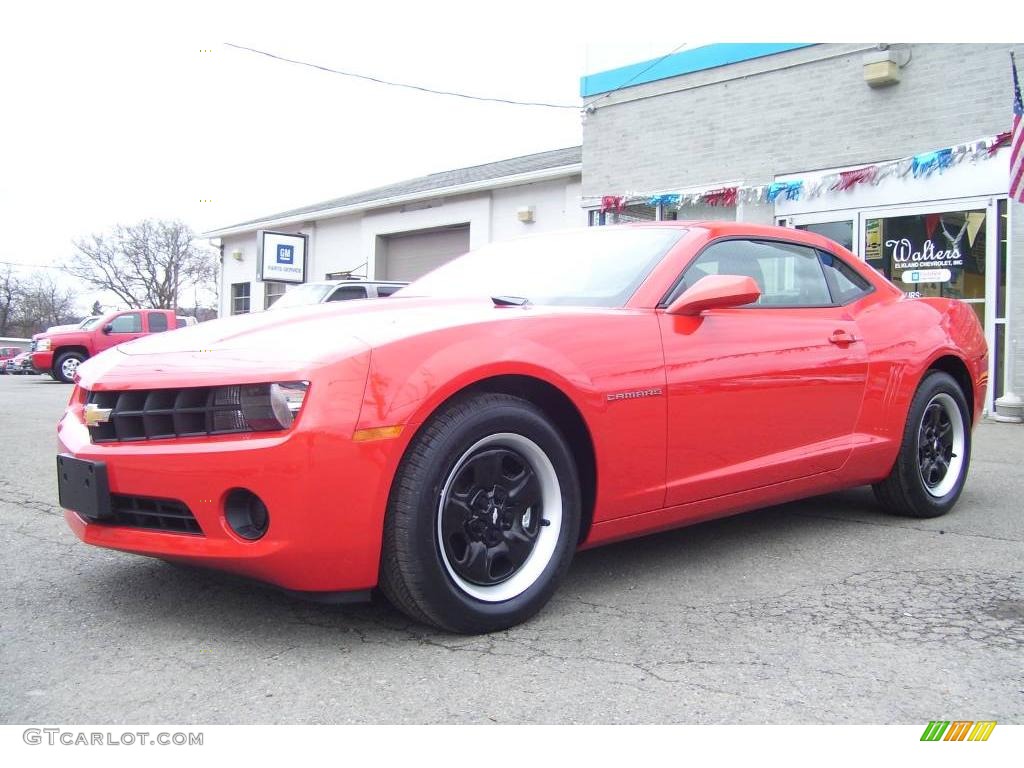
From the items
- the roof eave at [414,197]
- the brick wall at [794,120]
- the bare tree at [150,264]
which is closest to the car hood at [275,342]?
the brick wall at [794,120]

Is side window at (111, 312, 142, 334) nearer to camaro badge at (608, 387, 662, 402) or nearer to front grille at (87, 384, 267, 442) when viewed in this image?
front grille at (87, 384, 267, 442)

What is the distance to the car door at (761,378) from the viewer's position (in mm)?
3232

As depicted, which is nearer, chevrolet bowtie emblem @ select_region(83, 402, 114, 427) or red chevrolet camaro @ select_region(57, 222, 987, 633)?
red chevrolet camaro @ select_region(57, 222, 987, 633)

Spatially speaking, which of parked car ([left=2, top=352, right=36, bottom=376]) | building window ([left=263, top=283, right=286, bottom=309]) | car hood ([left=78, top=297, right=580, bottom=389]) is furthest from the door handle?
parked car ([left=2, top=352, right=36, bottom=376])

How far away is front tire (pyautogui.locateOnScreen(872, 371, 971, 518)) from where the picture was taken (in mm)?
4305

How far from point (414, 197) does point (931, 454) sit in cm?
1673

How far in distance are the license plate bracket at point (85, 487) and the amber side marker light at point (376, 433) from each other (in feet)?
2.59

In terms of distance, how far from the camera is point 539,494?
9.39 ft

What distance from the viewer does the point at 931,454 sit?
4.52 metres

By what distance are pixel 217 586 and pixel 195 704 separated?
100 centimetres

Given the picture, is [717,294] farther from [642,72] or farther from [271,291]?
[271,291]

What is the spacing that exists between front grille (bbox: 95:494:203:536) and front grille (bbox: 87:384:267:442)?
183 millimetres
